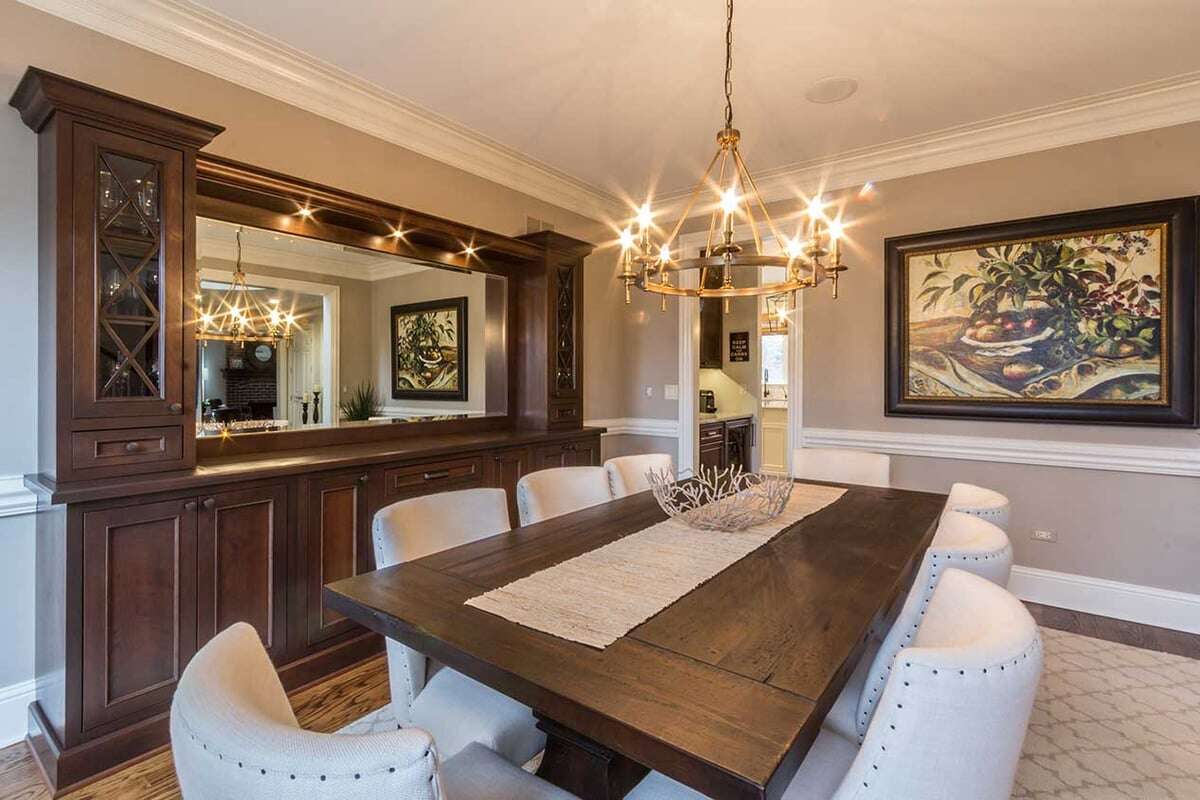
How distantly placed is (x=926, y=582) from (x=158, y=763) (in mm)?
2531

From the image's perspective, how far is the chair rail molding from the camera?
304 cm

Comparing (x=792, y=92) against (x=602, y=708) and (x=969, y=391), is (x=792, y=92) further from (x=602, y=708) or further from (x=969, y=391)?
(x=602, y=708)

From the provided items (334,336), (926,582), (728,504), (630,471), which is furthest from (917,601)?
(334,336)

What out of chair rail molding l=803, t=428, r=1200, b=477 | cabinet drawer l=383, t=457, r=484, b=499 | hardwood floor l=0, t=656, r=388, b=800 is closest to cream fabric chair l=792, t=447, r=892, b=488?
chair rail molding l=803, t=428, r=1200, b=477

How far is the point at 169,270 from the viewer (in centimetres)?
208

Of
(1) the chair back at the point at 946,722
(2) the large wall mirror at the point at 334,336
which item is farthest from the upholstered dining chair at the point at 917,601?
(2) the large wall mirror at the point at 334,336

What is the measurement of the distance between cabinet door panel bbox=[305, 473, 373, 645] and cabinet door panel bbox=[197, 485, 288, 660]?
0.37 ft

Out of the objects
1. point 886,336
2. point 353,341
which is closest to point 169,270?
point 353,341

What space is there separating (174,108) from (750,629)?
297cm

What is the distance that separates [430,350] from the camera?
3.54 m

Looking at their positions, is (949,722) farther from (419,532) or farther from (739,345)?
(739,345)

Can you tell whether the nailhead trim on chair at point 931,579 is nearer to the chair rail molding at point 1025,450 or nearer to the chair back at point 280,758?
the chair back at point 280,758

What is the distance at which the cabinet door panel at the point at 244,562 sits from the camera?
2.12 meters

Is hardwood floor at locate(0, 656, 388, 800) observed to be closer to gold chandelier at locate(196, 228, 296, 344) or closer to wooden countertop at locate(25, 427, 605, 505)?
wooden countertop at locate(25, 427, 605, 505)
